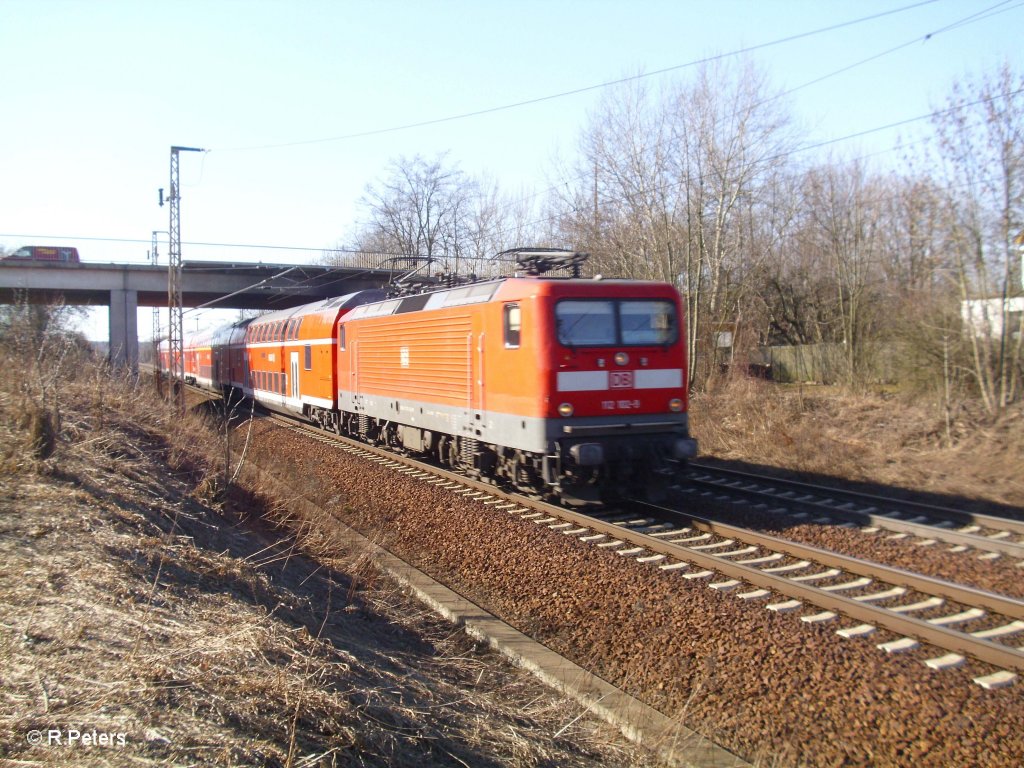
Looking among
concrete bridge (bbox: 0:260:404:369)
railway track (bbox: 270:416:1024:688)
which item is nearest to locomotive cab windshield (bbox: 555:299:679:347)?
railway track (bbox: 270:416:1024:688)

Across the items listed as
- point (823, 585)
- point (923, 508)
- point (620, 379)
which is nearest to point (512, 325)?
point (620, 379)

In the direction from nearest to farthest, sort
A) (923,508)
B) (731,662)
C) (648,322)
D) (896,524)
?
(731,662), (896,524), (923,508), (648,322)

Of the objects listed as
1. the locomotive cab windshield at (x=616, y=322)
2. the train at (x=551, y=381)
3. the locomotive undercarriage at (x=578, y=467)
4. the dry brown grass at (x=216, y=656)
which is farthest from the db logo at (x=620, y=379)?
the dry brown grass at (x=216, y=656)

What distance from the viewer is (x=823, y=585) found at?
701cm

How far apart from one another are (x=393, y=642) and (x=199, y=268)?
29.4 m

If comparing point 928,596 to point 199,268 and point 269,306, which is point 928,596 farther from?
point 269,306

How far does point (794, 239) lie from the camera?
29.6 metres

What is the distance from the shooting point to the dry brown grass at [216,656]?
3391 mm

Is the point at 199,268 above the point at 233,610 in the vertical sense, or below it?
above

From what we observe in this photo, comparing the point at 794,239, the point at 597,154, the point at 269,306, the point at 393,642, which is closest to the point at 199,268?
the point at 269,306

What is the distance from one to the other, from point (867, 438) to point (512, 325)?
8776mm

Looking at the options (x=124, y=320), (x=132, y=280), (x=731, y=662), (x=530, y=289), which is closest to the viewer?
(x=731, y=662)

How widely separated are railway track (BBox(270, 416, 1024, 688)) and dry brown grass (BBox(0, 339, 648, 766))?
8.12 ft

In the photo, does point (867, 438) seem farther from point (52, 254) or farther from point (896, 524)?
point (52, 254)
